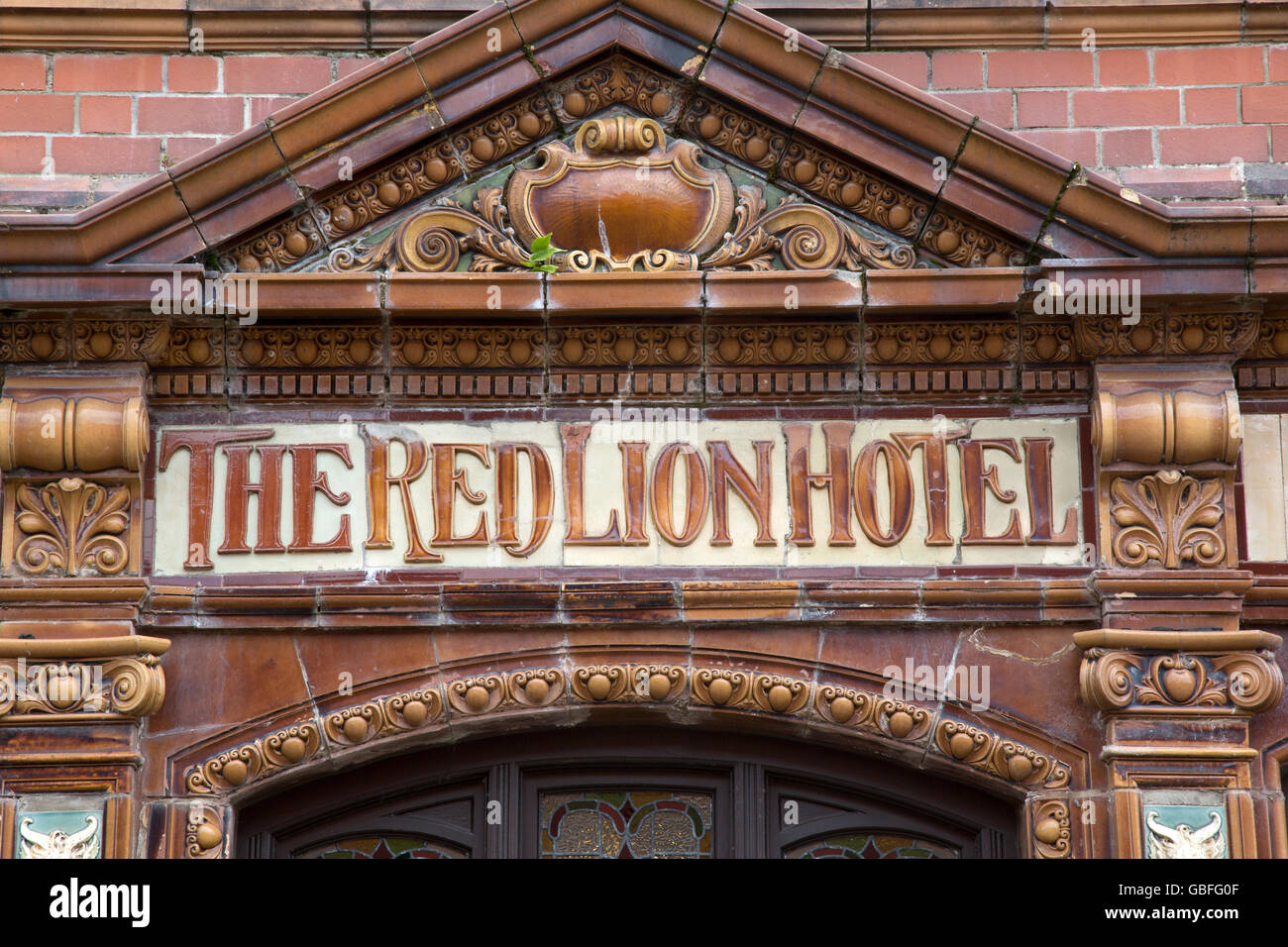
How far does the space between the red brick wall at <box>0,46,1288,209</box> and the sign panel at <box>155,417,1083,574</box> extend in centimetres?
116

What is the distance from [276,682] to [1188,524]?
3.16m

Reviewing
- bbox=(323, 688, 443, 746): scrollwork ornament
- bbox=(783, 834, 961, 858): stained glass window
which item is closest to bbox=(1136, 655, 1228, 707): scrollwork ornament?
bbox=(783, 834, 961, 858): stained glass window

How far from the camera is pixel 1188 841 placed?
19.2 ft

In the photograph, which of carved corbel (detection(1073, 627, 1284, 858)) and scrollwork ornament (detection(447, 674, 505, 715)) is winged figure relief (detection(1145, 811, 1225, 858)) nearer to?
carved corbel (detection(1073, 627, 1284, 858))

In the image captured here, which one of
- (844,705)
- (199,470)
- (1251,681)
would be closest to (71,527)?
(199,470)

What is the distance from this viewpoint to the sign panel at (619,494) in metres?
6.27

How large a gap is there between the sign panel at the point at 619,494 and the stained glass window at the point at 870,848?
3.23ft

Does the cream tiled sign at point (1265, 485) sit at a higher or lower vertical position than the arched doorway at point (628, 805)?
higher

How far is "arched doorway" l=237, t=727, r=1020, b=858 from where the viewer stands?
6.32m

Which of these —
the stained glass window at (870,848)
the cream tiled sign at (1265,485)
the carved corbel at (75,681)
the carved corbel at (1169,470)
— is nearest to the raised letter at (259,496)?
the carved corbel at (75,681)

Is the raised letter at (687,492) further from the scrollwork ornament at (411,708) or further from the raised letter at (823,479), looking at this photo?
the scrollwork ornament at (411,708)
